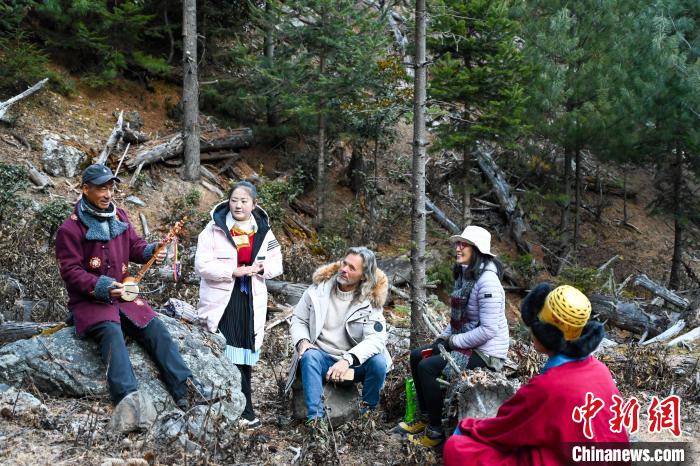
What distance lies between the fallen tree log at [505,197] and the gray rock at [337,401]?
464 inches

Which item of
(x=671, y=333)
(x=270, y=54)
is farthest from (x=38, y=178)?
(x=671, y=333)

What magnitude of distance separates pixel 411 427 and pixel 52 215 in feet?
23.9

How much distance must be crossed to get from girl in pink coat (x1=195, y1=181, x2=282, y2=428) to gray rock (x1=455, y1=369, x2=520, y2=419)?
1810 millimetres

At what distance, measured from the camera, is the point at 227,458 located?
4285mm

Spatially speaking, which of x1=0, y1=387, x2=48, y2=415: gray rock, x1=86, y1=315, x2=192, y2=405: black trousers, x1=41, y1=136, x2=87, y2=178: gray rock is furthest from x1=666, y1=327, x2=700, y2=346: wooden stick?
x1=41, y1=136, x2=87, y2=178: gray rock

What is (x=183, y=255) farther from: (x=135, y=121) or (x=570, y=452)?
(x=570, y=452)

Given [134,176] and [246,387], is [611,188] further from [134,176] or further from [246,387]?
[246,387]

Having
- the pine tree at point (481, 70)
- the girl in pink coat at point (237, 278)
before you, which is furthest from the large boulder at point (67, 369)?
the pine tree at point (481, 70)

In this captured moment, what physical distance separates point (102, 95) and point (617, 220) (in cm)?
1521

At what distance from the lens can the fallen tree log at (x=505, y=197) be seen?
16656 millimetres

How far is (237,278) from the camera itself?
5395 mm

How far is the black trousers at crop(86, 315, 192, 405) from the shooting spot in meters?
4.64

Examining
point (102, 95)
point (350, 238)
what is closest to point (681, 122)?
point (350, 238)

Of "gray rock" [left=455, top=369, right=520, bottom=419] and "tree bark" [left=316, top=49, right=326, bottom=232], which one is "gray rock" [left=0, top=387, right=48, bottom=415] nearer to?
"gray rock" [left=455, top=369, right=520, bottom=419]
